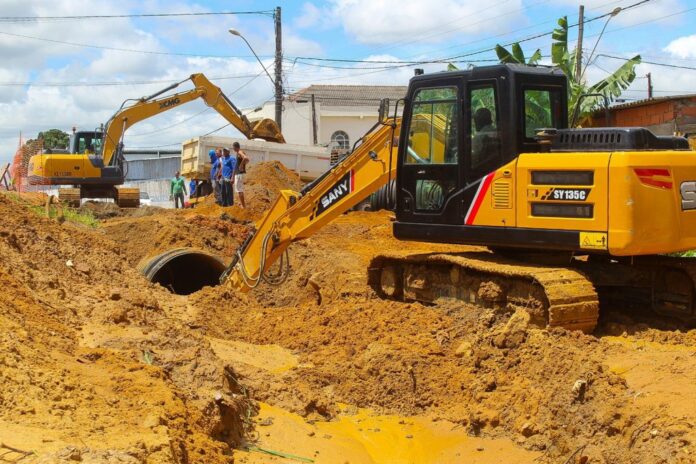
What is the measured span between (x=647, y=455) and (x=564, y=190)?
3.19 m

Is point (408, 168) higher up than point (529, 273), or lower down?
higher up

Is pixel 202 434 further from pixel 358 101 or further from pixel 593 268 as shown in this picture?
pixel 358 101

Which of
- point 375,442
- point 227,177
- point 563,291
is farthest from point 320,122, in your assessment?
point 375,442

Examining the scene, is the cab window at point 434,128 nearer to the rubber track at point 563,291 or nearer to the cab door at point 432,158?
the cab door at point 432,158

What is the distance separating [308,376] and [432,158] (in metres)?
2.77

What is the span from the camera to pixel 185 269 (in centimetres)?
1459

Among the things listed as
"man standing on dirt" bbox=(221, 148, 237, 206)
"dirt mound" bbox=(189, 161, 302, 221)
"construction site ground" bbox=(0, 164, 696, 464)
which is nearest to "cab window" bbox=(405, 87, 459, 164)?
"construction site ground" bbox=(0, 164, 696, 464)

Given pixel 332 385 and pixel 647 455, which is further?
pixel 332 385

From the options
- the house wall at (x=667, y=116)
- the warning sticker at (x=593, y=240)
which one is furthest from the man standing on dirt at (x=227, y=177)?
the warning sticker at (x=593, y=240)

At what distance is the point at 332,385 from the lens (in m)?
8.27

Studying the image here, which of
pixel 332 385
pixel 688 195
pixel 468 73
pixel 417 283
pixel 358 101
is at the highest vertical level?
pixel 358 101

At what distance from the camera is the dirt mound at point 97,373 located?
15.5 ft

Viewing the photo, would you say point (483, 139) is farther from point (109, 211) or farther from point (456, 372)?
point (109, 211)

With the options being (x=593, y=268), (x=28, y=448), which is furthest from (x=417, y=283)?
(x=28, y=448)
